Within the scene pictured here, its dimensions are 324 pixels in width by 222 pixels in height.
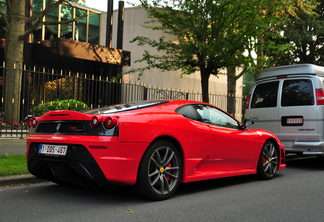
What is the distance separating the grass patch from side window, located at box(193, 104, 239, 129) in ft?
9.98

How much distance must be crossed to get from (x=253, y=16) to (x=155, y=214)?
839cm

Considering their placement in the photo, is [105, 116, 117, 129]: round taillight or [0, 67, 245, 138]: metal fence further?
[0, 67, 245, 138]: metal fence

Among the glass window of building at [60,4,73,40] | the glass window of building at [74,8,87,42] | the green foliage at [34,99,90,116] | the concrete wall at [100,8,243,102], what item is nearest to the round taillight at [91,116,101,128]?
the green foliage at [34,99,90,116]

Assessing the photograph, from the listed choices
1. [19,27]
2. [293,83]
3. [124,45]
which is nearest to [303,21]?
[124,45]

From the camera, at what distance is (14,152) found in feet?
26.4

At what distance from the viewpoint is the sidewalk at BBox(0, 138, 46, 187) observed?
17.5 feet

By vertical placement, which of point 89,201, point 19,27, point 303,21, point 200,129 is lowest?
point 89,201

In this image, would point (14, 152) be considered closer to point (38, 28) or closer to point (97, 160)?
point (97, 160)

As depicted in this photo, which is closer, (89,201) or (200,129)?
(89,201)

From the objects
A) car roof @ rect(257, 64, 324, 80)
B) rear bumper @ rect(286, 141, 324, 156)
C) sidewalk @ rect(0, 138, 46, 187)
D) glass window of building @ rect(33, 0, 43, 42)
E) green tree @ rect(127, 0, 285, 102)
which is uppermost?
glass window of building @ rect(33, 0, 43, 42)

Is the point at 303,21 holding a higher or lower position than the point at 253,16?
higher

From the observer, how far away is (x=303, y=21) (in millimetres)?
19469

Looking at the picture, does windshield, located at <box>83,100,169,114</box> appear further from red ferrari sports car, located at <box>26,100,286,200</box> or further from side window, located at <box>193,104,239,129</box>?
side window, located at <box>193,104,239,129</box>

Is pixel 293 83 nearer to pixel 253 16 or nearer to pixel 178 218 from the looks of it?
pixel 253 16
